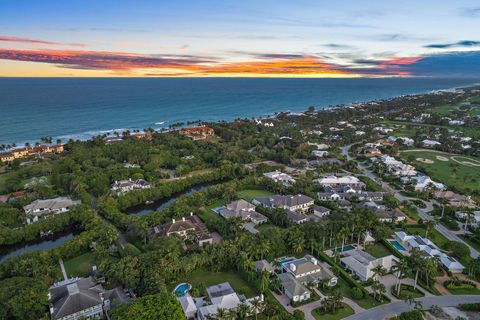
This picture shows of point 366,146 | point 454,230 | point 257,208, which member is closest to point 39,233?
point 257,208

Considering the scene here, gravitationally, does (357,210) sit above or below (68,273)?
A: above

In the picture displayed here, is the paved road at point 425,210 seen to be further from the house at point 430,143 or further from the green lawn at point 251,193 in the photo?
the house at point 430,143

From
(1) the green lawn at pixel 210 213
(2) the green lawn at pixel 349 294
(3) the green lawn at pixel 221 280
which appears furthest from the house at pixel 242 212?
(2) the green lawn at pixel 349 294

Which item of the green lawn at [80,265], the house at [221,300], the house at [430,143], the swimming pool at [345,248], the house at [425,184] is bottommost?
the green lawn at [80,265]

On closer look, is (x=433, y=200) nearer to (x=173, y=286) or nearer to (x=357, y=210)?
(x=357, y=210)

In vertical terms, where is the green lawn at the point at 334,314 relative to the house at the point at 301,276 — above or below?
below
